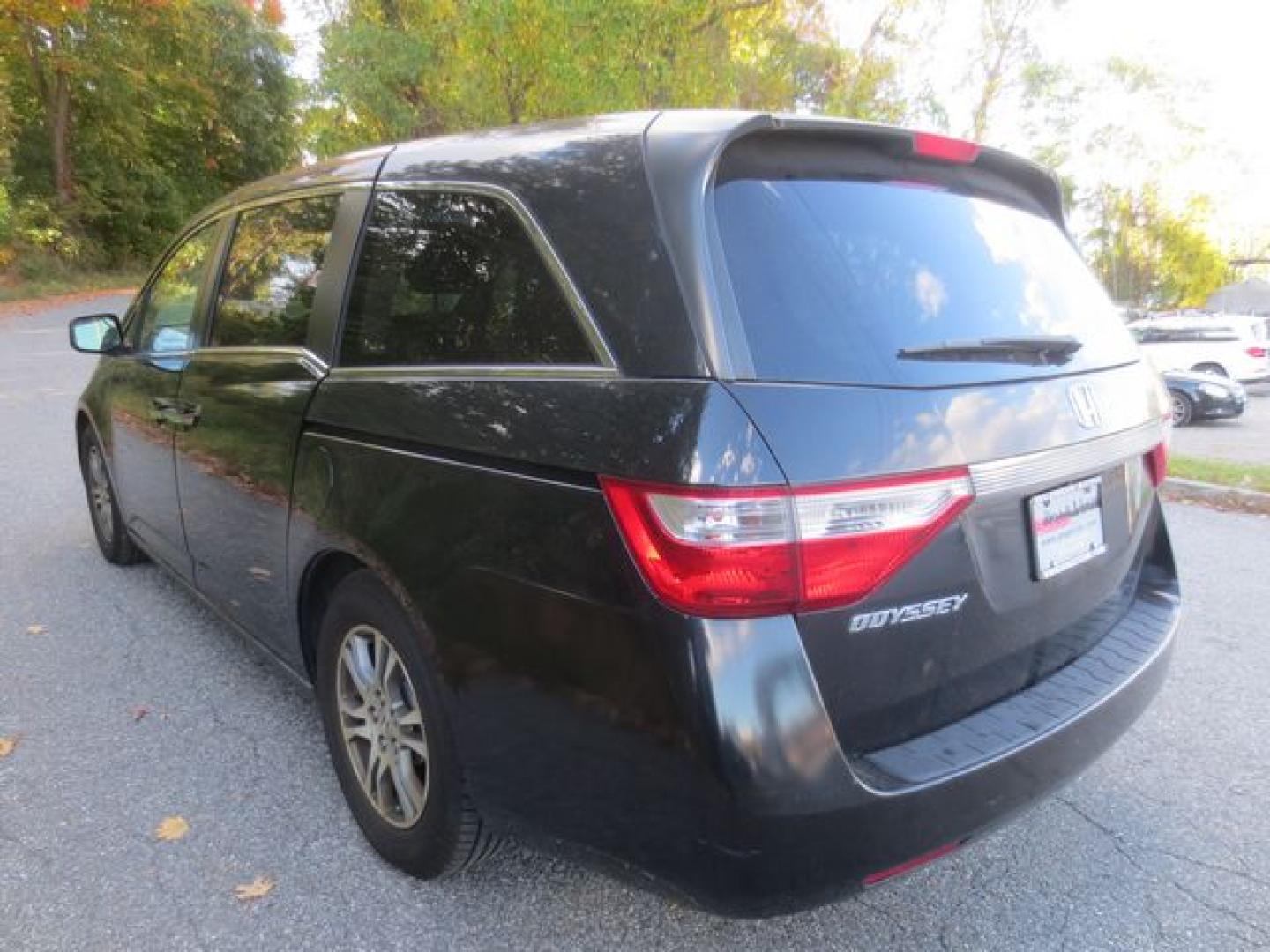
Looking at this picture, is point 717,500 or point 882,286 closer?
point 717,500

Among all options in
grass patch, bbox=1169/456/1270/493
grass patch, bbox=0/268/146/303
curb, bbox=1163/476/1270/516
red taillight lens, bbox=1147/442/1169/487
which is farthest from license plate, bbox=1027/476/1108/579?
grass patch, bbox=0/268/146/303

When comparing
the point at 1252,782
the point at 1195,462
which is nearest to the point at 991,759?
the point at 1252,782

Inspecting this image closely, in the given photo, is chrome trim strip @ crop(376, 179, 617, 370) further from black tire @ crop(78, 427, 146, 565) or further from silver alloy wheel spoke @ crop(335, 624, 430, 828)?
black tire @ crop(78, 427, 146, 565)

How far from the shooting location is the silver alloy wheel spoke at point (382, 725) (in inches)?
83.4

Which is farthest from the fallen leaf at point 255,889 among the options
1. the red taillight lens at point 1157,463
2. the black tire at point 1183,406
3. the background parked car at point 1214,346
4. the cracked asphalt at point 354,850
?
the background parked car at point 1214,346

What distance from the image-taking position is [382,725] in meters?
2.21

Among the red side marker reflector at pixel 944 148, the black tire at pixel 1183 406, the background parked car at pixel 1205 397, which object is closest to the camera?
the red side marker reflector at pixel 944 148

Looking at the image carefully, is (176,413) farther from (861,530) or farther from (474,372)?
(861,530)

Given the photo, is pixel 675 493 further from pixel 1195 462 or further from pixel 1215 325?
pixel 1215 325

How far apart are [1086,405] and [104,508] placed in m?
4.44

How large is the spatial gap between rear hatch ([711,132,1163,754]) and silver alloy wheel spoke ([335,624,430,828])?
1.11m

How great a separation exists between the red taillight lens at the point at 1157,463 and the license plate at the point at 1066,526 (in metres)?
0.38

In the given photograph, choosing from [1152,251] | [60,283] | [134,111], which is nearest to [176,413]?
[60,283]

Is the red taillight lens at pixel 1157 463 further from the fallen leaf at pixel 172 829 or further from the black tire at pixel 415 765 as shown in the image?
the fallen leaf at pixel 172 829
